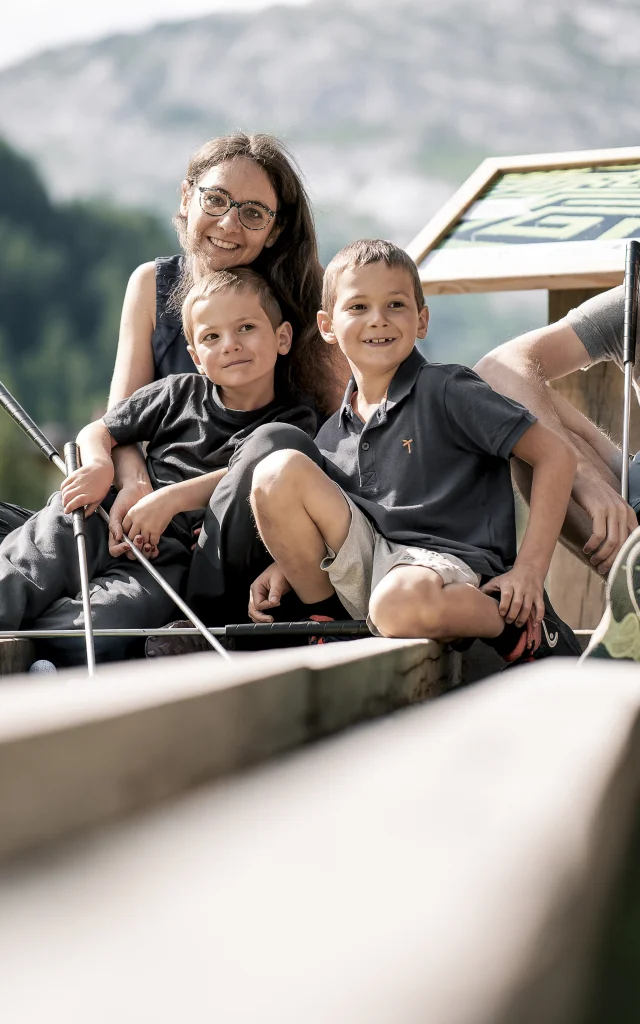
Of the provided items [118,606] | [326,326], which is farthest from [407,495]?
[118,606]

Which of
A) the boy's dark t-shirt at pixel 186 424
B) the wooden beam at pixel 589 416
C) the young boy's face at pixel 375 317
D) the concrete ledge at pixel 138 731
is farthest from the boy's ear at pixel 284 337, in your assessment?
the concrete ledge at pixel 138 731

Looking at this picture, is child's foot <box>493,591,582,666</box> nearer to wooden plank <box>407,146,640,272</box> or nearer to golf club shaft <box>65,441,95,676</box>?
golf club shaft <box>65,441,95,676</box>

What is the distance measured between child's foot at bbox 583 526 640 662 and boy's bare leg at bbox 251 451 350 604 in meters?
0.75

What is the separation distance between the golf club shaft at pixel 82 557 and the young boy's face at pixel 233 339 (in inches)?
14.3

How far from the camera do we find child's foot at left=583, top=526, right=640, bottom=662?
1.38 m

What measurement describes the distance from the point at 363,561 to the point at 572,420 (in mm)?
884

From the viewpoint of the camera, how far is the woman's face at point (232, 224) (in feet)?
9.59

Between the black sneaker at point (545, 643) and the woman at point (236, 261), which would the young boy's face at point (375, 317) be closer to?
the woman at point (236, 261)

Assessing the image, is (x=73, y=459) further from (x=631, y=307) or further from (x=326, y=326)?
(x=631, y=307)

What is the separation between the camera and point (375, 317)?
2449 millimetres

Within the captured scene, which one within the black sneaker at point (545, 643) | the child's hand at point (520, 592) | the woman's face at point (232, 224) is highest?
the woman's face at point (232, 224)

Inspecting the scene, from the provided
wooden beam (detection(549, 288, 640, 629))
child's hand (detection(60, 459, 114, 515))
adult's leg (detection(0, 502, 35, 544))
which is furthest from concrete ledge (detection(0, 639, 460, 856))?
wooden beam (detection(549, 288, 640, 629))

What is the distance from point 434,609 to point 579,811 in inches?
56.1

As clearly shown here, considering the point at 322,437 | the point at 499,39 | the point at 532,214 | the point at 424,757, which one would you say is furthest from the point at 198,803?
the point at 499,39
